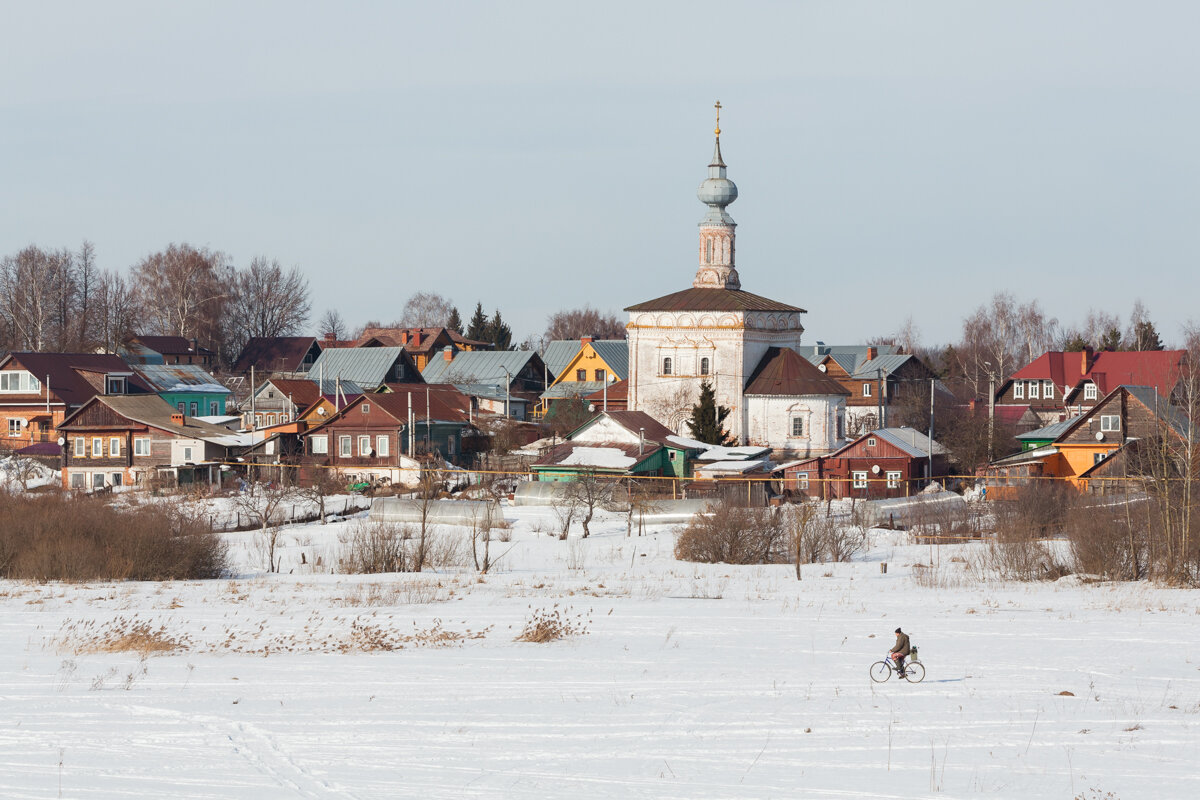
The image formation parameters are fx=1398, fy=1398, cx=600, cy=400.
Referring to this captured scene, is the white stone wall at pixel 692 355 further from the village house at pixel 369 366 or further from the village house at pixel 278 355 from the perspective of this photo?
the village house at pixel 278 355

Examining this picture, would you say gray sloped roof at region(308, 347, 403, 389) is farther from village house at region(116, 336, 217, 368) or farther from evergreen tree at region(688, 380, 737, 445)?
evergreen tree at region(688, 380, 737, 445)

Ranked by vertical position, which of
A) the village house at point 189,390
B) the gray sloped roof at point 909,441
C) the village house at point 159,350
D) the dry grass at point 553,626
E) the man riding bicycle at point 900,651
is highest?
the village house at point 159,350

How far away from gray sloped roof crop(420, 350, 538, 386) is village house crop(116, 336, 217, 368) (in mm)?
16450

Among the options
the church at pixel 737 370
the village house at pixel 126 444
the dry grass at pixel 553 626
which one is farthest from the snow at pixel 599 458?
the dry grass at pixel 553 626

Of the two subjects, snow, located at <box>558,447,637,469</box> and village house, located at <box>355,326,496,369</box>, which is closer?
snow, located at <box>558,447,637,469</box>

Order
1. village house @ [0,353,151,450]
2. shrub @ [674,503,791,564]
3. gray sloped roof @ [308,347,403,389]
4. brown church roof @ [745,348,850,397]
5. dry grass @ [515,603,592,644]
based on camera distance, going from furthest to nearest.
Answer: gray sloped roof @ [308,347,403,389], village house @ [0,353,151,450], brown church roof @ [745,348,850,397], shrub @ [674,503,791,564], dry grass @ [515,603,592,644]

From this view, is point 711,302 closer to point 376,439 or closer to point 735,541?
point 376,439

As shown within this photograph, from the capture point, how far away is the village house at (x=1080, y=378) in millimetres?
59750

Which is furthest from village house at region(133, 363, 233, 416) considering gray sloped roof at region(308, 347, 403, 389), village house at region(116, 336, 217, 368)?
village house at region(116, 336, 217, 368)

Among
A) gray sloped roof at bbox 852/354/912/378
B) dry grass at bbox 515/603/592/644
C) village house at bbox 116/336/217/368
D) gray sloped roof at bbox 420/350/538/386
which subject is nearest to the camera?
dry grass at bbox 515/603/592/644

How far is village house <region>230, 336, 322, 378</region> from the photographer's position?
294 ft

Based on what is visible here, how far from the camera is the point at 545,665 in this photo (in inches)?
627

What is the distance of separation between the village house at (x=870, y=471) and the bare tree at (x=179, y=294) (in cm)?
6596

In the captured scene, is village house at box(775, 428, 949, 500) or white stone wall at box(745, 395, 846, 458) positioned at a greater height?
white stone wall at box(745, 395, 846, 458)
